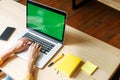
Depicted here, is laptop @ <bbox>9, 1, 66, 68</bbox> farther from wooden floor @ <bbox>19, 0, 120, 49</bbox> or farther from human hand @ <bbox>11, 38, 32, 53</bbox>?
wooden floor @ <bbox>19, 0, 120, 49</bbox>

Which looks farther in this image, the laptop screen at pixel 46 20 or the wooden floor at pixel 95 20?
the wooden floor at pixel 95 20

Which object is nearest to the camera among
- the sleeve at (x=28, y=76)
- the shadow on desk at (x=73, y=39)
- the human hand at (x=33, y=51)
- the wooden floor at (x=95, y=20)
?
the sleeve at (x=28, y=76)

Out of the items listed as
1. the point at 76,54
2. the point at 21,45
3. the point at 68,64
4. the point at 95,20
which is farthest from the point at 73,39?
the point at 95,20

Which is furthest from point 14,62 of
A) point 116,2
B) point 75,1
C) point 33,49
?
point 75,1

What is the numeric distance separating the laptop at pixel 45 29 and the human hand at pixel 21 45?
0.12 feet

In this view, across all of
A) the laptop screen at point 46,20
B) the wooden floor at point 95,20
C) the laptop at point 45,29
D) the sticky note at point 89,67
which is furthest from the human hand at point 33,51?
the wooden floor at point 95,20

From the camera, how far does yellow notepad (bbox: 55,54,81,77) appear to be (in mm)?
1407

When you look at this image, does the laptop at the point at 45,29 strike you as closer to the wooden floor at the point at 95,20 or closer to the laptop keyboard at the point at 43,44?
the laptop keyboard at the point at 43,44

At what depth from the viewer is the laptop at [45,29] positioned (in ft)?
4.95

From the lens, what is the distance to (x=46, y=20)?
5.17 ft

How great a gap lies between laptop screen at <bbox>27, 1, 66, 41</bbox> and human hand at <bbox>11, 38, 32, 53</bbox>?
0.13 metres

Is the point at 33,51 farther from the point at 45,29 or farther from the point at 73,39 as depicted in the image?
the point at 73,39

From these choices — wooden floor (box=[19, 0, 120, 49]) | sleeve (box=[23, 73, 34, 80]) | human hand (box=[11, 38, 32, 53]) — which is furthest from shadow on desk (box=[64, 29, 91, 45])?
wooden floor (box=[19, 0, 120, 49])

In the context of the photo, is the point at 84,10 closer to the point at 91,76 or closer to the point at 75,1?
the point at 75,1
